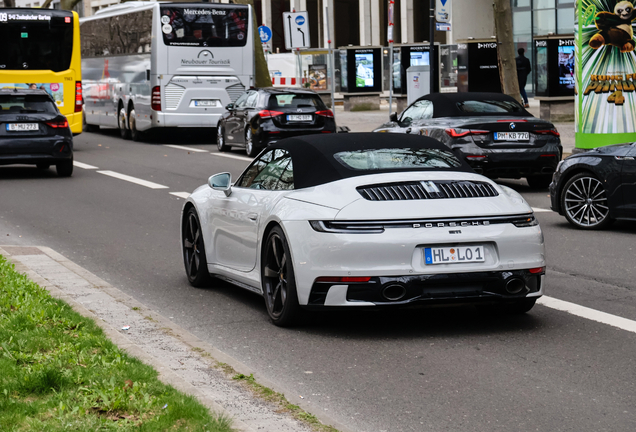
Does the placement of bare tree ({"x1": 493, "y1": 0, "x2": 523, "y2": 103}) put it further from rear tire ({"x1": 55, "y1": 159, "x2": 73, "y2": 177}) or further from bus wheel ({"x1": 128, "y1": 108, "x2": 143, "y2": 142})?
bus wheel ({"x1": 128, "y1": 108, "x2": 143, "y2": 142})

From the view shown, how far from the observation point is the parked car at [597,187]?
11.3m

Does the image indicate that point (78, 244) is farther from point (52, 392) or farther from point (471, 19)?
point (471, 19)

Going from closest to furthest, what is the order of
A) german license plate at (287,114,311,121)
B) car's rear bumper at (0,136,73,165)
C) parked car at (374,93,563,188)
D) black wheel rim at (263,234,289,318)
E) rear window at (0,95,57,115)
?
black wheel rim at (263,234,289,318)
parked car at (374,93,563,188)
car's rear bumper at (0,136,73,165)
rear window at (0,95,57,115)
german license plate at (287,114,311,121)

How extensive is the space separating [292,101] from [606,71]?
7.76 m

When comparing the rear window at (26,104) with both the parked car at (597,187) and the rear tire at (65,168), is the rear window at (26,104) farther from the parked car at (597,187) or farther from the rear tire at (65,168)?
the parked car at (597,187)

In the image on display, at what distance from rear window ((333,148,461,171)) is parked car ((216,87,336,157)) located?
15.9m

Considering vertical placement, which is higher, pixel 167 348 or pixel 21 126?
pixel 21 126

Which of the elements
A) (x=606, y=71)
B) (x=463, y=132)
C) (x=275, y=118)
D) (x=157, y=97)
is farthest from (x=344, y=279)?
(x=157, y=97)

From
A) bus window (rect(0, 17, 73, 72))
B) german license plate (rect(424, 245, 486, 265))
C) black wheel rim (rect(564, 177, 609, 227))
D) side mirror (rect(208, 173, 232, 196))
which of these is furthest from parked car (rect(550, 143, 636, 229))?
bus window (rect(0, 17, 73, 72))

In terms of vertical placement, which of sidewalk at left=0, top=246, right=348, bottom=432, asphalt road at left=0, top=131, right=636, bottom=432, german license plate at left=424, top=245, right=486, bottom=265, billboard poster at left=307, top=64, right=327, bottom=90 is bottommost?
asphalt road at left=0, top=131, right=636, bottom=432

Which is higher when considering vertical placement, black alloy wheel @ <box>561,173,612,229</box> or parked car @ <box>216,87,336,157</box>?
parked car @ <box>216,87,336,157</box>

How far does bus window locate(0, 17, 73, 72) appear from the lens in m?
25.4

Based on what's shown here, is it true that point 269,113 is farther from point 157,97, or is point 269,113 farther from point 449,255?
point 449,255

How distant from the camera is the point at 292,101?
23.7 meters
